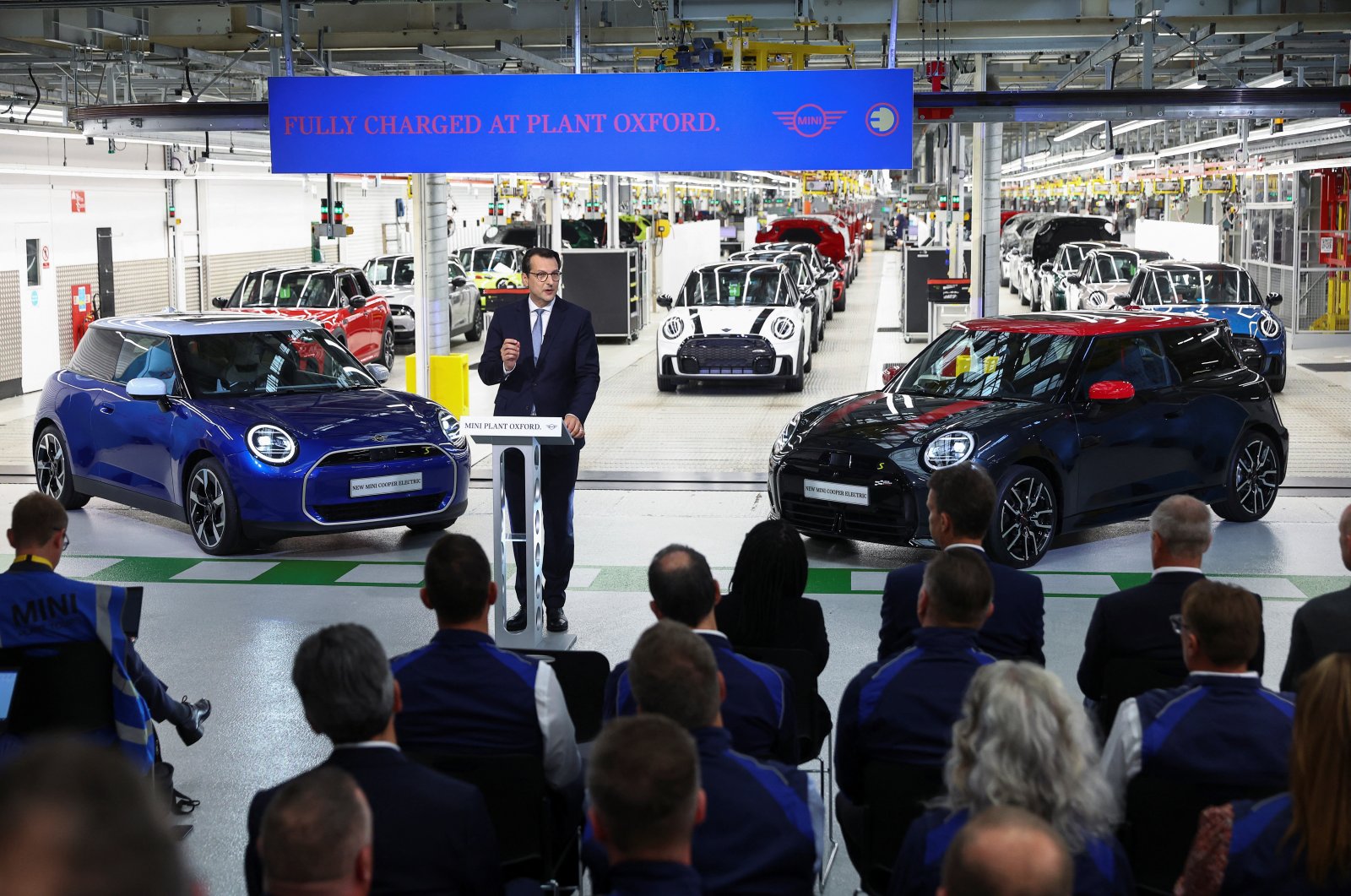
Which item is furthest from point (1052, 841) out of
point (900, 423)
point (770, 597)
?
point (900, 423)

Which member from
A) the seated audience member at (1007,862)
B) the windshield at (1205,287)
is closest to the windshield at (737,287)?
the windshield at (1205,287)

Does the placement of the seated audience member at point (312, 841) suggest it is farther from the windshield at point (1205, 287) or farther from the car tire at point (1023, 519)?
the windshield at point (1205, 287)

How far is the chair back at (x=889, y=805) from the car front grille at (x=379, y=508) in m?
5.93

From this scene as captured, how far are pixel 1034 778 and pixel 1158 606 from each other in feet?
6.12

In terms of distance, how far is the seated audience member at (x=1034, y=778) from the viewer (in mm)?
2756

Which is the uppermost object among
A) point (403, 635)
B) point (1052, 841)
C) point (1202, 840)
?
point (1052, 841)

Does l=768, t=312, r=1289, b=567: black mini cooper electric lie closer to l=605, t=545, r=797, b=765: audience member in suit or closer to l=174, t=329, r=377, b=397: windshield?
l=174, t=329, r=377, b=397: windshield

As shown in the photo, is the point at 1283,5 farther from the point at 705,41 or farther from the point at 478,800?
the point at 478,800

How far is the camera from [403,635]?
294 inches

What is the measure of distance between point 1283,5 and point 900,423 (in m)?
8.01

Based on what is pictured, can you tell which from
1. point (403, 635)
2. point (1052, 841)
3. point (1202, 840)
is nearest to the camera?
point (1052, 841)

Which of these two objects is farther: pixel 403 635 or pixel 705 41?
pixel 705 41

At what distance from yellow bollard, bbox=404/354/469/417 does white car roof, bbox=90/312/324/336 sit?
9.65 feet

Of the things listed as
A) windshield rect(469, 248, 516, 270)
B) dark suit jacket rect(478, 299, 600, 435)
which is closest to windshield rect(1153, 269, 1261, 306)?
dark suit jacket rect(478, 299, 600, 435)
